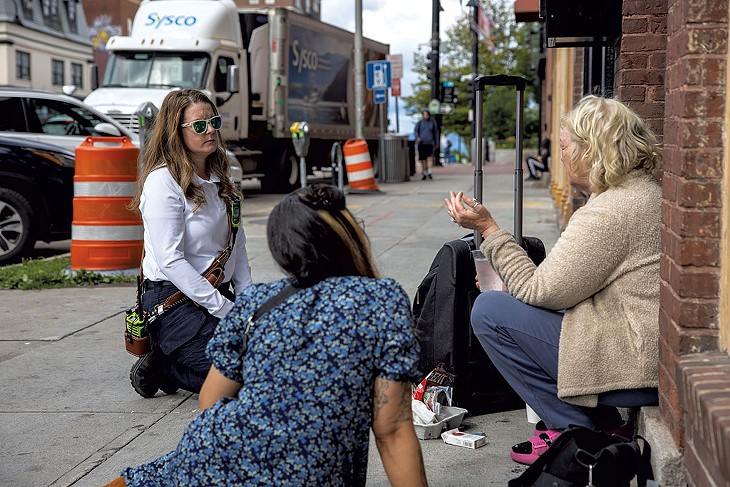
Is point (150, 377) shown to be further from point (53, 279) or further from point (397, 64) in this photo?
point (397, 64)

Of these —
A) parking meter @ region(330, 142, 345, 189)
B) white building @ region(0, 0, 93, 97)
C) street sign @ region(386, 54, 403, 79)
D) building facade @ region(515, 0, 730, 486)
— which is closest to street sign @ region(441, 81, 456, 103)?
street sign @ region(386, 54, 403, 79)

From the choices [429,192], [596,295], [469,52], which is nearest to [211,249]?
[596,295]

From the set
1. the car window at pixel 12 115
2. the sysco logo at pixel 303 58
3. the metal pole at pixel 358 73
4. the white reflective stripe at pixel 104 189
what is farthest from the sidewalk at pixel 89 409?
the metal pole at pixel 358 73

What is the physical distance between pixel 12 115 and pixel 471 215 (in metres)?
8.43

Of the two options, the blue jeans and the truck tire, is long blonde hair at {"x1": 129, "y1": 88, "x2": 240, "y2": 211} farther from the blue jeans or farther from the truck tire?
the truck tire

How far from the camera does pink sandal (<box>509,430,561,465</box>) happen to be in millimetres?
4008

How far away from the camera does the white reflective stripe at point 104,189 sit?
8.70 meters

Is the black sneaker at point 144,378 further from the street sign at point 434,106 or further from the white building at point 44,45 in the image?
the white building at point 44,45

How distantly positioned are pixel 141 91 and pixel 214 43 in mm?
1597

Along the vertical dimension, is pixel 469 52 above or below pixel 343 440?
above

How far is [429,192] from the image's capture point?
20797mm

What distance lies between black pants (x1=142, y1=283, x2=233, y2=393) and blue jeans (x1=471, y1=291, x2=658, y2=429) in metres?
1.35

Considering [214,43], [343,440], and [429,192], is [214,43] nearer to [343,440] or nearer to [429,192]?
[429,192]

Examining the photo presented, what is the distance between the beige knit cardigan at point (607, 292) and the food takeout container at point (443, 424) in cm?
78
